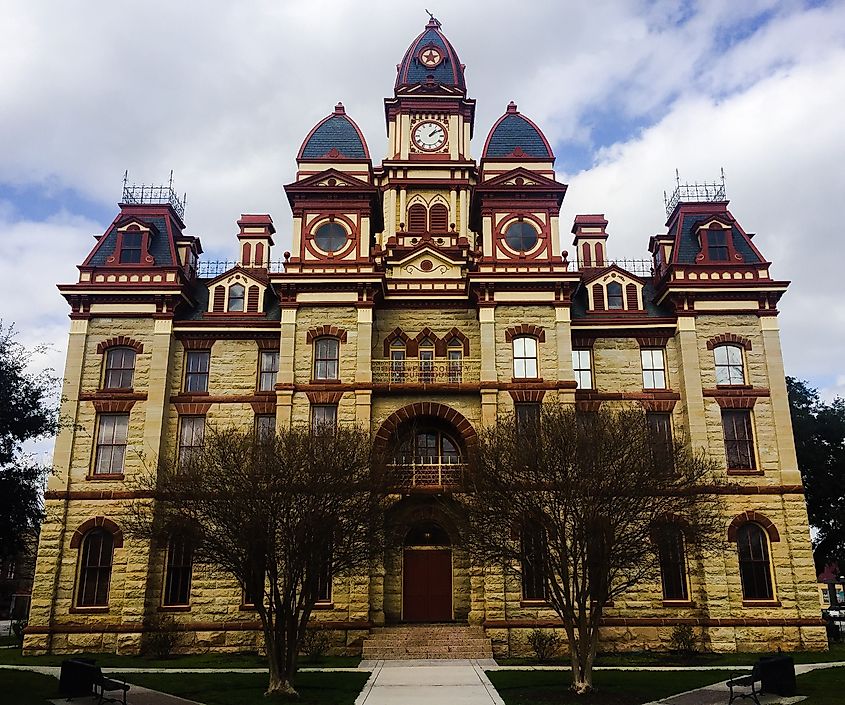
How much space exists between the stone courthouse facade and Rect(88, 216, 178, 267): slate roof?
120mm

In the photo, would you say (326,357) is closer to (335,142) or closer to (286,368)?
(286,368)

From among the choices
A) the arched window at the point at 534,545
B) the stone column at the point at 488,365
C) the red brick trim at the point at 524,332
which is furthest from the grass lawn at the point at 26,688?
the red brick trim at the point at 524,332

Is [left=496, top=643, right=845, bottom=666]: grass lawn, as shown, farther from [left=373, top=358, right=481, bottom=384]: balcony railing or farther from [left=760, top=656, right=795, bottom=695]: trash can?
[left=373, top=358, right=481, bottom=384]: balcony railing

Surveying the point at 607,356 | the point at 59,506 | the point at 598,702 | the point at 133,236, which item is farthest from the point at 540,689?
the point at 133,236

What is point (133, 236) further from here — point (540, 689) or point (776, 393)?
point (776, 393)

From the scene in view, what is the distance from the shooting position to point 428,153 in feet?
135

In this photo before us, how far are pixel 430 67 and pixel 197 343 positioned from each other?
67.0ft

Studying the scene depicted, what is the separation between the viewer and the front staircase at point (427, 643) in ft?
88.6

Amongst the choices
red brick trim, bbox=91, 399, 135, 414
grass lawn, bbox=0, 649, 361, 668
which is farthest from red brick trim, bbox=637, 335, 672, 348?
red brick trim, bbox=91, 399, 135, 414

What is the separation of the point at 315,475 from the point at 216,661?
10042 millimetres

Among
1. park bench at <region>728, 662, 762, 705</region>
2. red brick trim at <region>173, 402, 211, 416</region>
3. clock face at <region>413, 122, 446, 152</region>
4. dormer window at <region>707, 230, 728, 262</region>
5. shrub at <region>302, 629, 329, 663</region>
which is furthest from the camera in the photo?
clock face at <region>413, 122, 446, 152</region>

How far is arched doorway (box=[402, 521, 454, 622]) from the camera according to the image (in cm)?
3064

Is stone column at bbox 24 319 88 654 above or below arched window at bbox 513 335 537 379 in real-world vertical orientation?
below

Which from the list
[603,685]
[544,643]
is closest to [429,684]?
[603,685]
